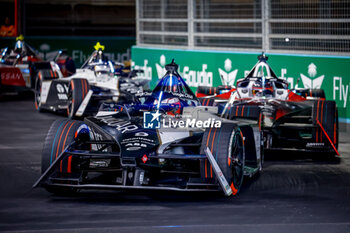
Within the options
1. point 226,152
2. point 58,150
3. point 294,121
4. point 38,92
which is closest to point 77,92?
point 38,92

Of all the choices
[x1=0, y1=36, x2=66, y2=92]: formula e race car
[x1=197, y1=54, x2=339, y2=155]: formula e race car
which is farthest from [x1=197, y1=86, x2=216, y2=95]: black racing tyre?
[x1=0, y1=36, x2=66, y2=92]: formula e race car

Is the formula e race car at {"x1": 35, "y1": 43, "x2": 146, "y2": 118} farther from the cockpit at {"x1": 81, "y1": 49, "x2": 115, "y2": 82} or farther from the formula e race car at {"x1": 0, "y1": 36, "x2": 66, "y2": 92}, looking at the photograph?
the formula e race car at {"x1": 0, "y1": 36, "x2": 66, "y2": 92}

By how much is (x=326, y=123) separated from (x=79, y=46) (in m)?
17.9

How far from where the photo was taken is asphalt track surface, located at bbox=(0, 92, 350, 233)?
6801 millimetres

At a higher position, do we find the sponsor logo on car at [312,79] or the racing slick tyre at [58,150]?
the sponsor logo on car at [312,79]

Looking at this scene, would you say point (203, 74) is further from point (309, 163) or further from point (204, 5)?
point (309, 163)

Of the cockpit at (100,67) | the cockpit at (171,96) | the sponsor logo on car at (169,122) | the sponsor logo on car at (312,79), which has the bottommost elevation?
the sponsor logo on car at (169,122)

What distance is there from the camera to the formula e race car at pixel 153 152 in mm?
7730

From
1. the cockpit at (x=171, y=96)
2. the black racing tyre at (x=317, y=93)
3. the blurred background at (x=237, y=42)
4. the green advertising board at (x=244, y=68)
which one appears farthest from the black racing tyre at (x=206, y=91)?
the cockpit at (x=171, y=96)

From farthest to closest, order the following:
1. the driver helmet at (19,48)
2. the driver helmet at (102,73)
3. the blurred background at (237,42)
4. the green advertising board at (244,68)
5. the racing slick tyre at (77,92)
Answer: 1. the driver helmet at (19,48)
2. the driver helmet at (102,73)
3. the blurred background at (237,42)
4. the racing slick tyre at (77,92)
5. the green advertising board at (244,68)

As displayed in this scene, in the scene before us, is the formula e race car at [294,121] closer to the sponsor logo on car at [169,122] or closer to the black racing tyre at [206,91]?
the sponsor logo on car at [169,122]

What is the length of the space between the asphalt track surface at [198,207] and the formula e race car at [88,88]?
5293 mm

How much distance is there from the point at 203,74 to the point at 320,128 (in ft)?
28.2

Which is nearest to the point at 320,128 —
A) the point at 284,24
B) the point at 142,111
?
the point at 142,111
